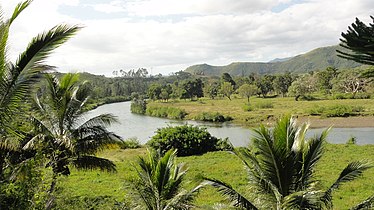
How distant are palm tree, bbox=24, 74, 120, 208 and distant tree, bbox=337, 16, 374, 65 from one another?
28.8 feet

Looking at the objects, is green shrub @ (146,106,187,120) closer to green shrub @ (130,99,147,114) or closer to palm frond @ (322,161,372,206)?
green shrub @ (130,99,147,114)

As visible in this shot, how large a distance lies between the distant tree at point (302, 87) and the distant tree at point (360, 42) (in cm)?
6553

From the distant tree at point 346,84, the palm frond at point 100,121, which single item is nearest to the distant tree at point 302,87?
the distant tree at point 346,84

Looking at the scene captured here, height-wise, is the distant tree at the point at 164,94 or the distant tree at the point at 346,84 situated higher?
the distant tree at the point at 346,84

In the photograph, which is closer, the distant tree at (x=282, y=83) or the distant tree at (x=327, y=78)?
the distant tree at (x=327, y=78)

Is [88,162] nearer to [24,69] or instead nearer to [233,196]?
[233,196]

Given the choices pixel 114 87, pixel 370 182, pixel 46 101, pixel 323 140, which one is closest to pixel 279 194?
pixel 323 140

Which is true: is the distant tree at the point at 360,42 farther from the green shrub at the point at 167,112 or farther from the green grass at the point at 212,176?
the green shrub at the point at 167,112

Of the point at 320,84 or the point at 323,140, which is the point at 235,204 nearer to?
the point at 323,140

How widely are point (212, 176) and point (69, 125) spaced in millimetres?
8078

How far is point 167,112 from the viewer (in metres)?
62.5

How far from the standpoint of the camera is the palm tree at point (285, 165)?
24.5 ft

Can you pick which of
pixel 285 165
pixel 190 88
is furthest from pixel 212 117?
pixel 285 165

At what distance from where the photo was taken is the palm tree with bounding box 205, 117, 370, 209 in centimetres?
746
